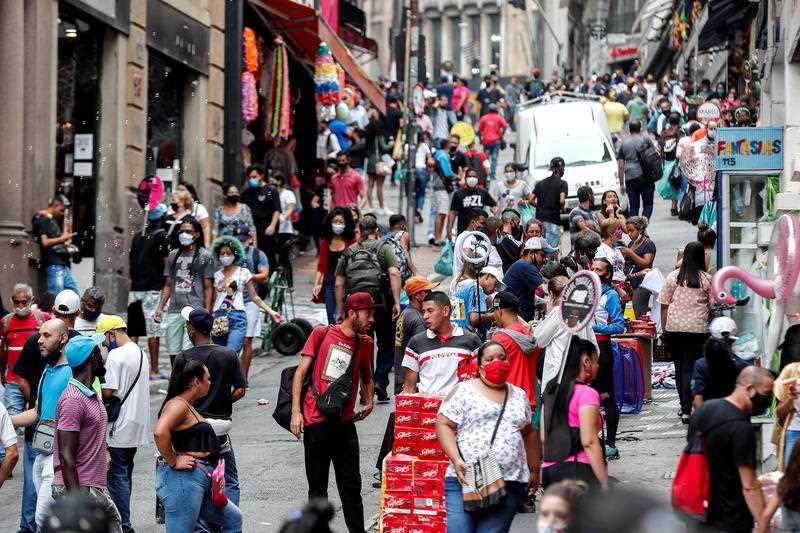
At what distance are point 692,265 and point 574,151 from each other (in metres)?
16.5

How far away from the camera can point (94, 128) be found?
22797 mm

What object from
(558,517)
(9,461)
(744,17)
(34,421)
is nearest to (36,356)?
(34,421)

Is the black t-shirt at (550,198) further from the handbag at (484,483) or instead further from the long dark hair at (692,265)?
the handbag at (484,483)

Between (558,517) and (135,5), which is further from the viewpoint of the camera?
(135,5)

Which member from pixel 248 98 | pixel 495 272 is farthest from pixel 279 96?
pixel 495 272

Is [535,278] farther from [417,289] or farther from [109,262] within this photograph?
[109,262]

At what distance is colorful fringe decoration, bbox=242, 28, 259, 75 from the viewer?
92.3 ft

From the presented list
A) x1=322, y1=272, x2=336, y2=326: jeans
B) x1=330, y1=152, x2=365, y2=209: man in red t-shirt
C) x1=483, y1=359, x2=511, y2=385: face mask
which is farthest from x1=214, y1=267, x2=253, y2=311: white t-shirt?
x1=330, y1=152, x2=365, y2=209: man in red t-shirt

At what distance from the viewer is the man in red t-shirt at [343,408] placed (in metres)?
11.1

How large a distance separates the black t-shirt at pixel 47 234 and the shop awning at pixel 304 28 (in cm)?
899

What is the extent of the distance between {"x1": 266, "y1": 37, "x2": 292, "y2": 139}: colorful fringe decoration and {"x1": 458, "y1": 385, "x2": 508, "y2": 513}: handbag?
19535 millimetres

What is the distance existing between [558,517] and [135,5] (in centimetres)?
1806

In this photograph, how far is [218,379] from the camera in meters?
10.9

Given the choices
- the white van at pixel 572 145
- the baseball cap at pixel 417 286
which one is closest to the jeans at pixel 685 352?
the baseball cap at pixel 417 286
